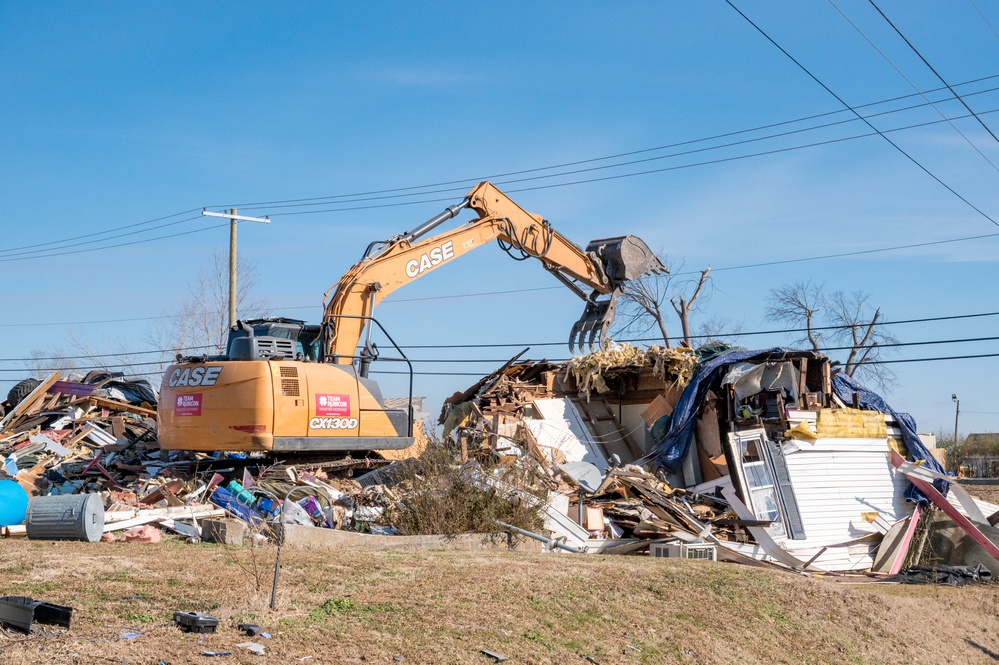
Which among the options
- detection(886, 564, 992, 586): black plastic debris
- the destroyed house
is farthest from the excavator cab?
detection(886, 564, 992, 586): black plastic debris

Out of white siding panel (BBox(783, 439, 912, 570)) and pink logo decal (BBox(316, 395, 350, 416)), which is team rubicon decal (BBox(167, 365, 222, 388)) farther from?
white siding panel (BBox(783, 439, 912, 570))

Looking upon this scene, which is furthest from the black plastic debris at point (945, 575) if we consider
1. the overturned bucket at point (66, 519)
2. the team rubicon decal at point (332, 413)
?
the overturned bucket at point (66, 519)

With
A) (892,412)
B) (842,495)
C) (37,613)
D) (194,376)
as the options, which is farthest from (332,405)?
(892,412)

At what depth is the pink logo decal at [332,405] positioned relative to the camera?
47.6 ft

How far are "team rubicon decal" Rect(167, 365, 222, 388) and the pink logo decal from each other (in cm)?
154

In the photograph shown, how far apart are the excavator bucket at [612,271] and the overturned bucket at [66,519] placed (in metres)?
10.1

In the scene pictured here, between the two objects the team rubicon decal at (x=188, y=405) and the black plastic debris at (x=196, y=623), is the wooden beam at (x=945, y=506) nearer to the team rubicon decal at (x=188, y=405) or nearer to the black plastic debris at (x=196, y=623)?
the team rubicon decal at (x=188, y=405)

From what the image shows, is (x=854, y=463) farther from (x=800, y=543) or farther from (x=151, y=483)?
(x=151, y=483)

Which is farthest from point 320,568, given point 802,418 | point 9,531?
point 802,418

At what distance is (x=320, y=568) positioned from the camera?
917 centimetres

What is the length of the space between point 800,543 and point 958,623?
4615 mm

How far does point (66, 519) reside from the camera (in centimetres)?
1145

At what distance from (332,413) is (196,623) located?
8.06 metres

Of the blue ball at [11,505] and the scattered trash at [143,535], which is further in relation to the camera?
the blue ball at [11,505]
